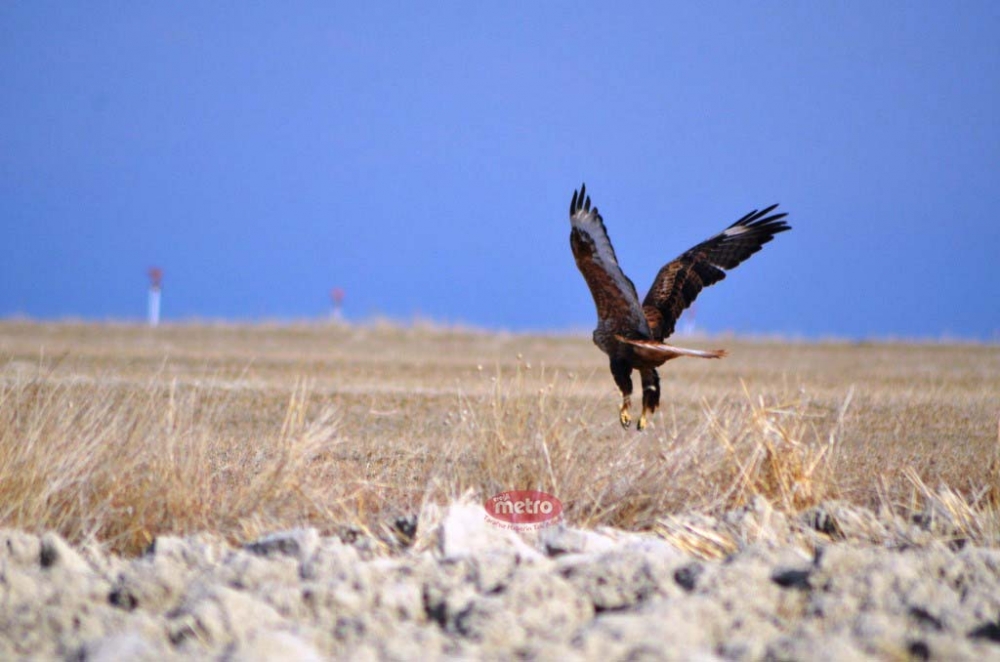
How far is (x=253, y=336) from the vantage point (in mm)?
26062

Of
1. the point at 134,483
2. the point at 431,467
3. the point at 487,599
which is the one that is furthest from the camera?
the point at 431,467

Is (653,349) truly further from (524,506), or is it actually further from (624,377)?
(524,506)

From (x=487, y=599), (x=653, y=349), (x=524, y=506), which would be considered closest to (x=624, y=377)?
(x=653, y=349)

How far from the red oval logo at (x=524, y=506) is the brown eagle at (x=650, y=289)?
4.77 feet

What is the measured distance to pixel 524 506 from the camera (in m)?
6.76

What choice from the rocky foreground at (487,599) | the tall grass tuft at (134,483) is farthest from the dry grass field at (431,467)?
the rocky foreground at (487,599)

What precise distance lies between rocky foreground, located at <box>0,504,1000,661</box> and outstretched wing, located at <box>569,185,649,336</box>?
247 cm

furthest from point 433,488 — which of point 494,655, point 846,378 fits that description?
point 846,378

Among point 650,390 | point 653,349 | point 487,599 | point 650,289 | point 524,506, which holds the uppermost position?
point 650,289

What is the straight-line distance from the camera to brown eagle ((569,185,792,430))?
8.12m

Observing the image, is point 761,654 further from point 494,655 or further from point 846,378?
point 846,378

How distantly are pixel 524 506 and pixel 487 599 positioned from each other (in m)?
2.07

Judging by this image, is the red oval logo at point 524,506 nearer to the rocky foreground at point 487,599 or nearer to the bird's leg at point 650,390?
the rocky foreground at point 487,599

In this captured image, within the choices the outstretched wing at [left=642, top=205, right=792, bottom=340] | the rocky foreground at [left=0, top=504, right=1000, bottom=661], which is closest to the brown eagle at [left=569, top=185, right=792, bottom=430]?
the outstretched wing at [left=642, top=205, right=792, bottom=340]
